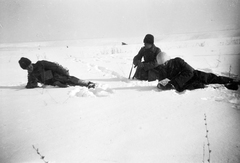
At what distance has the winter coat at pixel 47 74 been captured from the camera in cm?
378

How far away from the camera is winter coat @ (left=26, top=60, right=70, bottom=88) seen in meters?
3.78

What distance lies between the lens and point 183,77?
2982 millimetres

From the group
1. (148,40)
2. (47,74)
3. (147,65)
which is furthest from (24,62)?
(148,40)

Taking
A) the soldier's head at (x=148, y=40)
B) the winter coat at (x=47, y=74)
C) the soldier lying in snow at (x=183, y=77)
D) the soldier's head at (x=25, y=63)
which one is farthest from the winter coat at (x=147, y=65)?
the soldier's head at (x=25, y=63)

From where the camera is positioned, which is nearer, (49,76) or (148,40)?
(49,76)

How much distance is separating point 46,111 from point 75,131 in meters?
0.81

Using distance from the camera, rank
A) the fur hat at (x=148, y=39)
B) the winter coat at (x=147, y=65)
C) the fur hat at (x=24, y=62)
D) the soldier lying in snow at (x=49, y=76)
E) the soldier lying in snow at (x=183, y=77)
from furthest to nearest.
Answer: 1. the fur hat at (x=148, y=39)
2. the winter coat at (x=147, y=65)
3. the soldier lying in snow at (x=49, y=76)
4. the fur hat at (x=24, y=62)
5. the soldier lying in snow at (x=183, y=77)

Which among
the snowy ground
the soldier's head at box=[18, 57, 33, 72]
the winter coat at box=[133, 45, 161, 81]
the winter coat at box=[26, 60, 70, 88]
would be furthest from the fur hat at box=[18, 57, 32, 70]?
the winter coat at box=[133, 45, 161, 81]

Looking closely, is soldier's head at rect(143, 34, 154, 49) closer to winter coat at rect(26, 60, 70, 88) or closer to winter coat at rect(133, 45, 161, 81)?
winter coat at rect(133, 45, 161, 81)

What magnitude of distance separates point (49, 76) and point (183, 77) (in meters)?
2.97

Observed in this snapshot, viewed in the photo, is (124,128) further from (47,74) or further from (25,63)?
(25,63)

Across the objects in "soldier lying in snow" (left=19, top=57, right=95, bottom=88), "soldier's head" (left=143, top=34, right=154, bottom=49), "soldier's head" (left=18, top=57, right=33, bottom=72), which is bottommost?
"soldier lying in snow" (left=19, top=57, right=95, bottom=88)

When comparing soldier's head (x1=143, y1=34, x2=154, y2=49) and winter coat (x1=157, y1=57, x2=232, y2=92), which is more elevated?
soldier's head (x1=143, y1=34, x2=154, y2=49)

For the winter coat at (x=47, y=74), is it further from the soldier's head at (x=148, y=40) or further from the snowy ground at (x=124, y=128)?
the soldier's head at (x=148, y=40)
